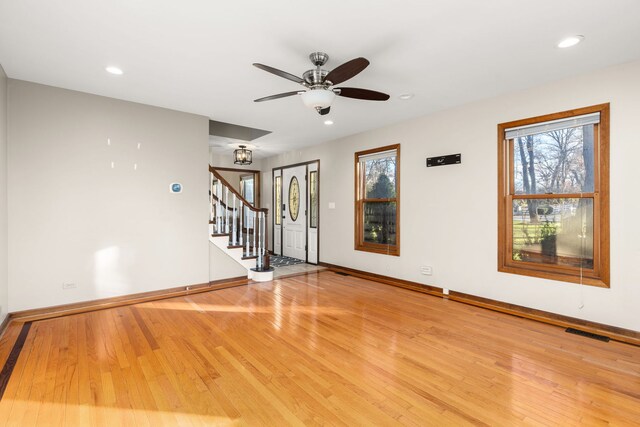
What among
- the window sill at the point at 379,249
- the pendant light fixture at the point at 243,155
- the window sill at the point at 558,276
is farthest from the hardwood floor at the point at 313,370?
the pendant light fixture at the point at 243,155

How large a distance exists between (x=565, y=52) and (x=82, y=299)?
6097 mm

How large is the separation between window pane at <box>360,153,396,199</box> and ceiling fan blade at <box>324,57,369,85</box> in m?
2.89

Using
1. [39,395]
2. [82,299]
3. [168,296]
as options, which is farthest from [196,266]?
[39,395]

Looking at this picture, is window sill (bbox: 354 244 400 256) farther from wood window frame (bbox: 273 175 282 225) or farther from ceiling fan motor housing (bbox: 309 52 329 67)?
ceiling fan motor housing (bbox: 309 52 329 67)

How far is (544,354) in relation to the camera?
9.03 ft

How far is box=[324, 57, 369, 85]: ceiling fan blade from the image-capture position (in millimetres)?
2418

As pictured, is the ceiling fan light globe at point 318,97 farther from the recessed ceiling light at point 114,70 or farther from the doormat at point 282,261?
the doormat at point 282,261

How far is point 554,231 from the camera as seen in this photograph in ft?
12.0

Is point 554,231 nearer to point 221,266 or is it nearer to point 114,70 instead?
point 221,266

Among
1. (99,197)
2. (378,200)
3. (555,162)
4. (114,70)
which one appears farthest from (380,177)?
(99,197)

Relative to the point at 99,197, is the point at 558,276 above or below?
below

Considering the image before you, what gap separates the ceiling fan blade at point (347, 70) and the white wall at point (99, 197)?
297cm

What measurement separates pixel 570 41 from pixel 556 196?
169 centimetres

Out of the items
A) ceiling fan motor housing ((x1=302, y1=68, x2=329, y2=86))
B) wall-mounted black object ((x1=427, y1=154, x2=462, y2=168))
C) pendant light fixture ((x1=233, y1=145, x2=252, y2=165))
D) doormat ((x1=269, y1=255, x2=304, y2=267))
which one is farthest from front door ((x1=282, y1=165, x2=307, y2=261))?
ceiling fan motor housing ((x1=302, y1=68, x2=329, y2=86))
